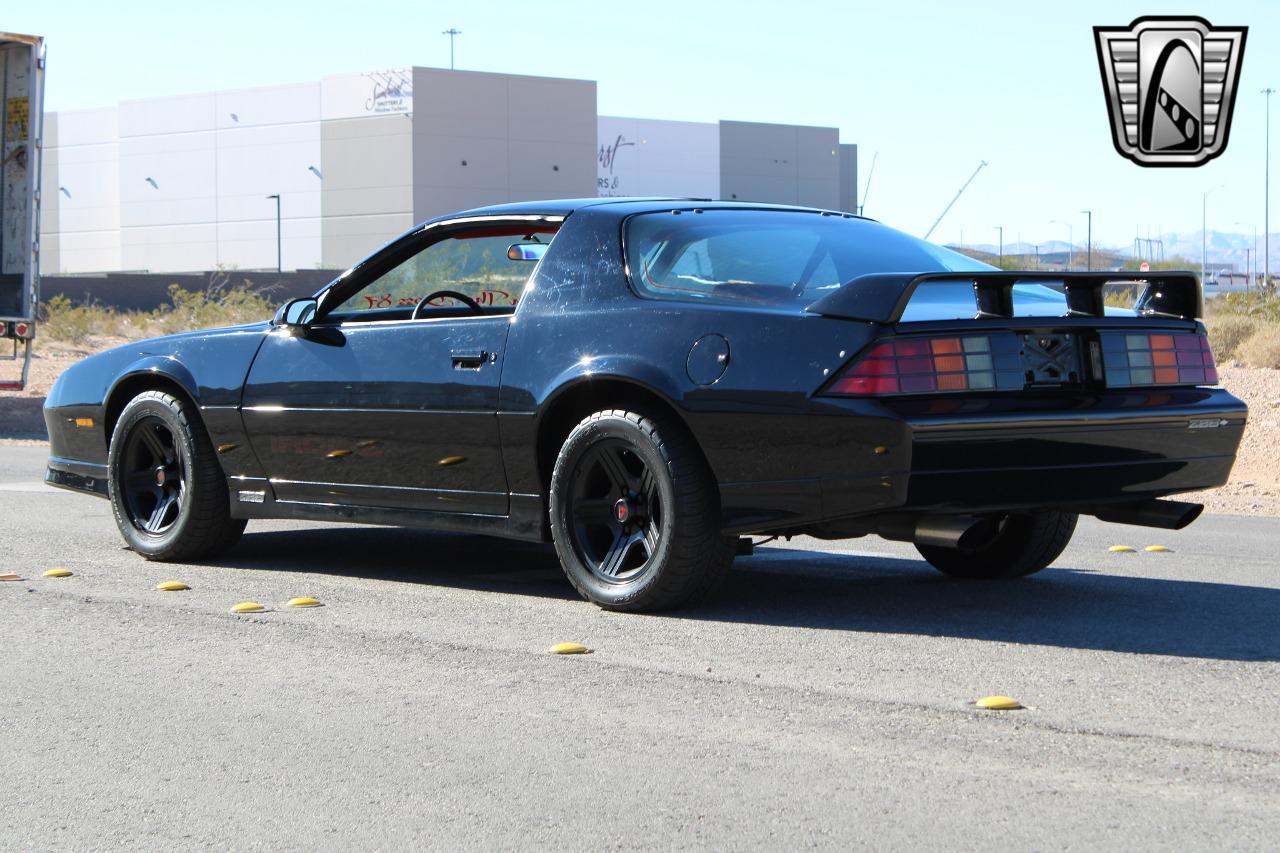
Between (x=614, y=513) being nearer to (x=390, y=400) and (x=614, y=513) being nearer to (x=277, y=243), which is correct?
(x=390, y=400)

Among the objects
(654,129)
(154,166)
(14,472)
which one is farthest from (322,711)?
(654,129)

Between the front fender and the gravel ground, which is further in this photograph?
the gravel ground

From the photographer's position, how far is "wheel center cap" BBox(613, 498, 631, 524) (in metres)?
5.86

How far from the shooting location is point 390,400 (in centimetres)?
652

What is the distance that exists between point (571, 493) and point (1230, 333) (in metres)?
21.5

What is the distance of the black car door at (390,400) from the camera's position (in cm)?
629

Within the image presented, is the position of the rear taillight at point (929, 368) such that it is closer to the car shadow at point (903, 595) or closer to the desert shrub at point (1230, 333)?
the car shadow at point (903, 595)

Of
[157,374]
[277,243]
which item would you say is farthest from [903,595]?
[277,243]

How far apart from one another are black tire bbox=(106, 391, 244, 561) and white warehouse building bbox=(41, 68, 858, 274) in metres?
66.5

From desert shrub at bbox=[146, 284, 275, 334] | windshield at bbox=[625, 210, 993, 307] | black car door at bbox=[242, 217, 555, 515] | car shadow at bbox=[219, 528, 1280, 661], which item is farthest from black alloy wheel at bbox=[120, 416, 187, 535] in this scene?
desert shrub at bbox=[146, 284, 275, 334]

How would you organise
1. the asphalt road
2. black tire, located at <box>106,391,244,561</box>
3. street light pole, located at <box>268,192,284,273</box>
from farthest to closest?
street light pole, located at <box>268,192,284,273</box> < black tire, located at <box>106,391,244,561</box> < the asphalt road

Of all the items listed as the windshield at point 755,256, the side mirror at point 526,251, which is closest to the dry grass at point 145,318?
the side mirror at point 526,251

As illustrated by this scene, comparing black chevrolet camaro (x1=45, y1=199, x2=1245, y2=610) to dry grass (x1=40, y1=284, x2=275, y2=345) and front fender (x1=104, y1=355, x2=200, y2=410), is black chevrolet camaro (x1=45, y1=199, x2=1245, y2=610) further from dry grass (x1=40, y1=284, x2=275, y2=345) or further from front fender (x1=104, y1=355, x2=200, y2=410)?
dry grass (x1=40, y1=284, x2=275, y2=345)

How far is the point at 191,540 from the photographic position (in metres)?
7.28
